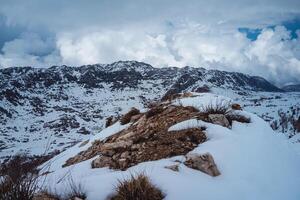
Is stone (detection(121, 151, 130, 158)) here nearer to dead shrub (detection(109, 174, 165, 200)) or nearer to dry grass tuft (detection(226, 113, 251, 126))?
dead shrub (detection(109, 174, 165, 200))

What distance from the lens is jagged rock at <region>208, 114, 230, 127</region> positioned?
9.13 m

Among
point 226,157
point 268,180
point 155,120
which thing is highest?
point 155,120

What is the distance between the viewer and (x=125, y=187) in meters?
5.16

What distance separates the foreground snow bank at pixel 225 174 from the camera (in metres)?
5.52

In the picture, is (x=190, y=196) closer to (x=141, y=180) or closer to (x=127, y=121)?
(x=141, y=180)

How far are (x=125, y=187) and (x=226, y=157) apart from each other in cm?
258

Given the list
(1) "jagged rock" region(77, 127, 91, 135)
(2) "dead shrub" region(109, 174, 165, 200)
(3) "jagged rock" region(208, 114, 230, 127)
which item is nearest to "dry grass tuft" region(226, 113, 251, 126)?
(3) "jagged rock" region(208, 114, 230, 127)

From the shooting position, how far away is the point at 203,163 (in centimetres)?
632

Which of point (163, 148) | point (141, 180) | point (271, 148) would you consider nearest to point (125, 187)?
A: point (141, 180)

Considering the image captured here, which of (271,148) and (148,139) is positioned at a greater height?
(148,139)

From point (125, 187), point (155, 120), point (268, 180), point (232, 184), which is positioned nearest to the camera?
point (125, 187)

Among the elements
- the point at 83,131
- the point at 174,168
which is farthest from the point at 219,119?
the point at 83,131

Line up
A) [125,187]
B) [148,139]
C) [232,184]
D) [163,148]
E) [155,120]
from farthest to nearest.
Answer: [155,120] < [148,139] < [163,148] < [232,184] < [125,187]

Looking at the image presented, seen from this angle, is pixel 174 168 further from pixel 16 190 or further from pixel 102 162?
pixel 16 190
